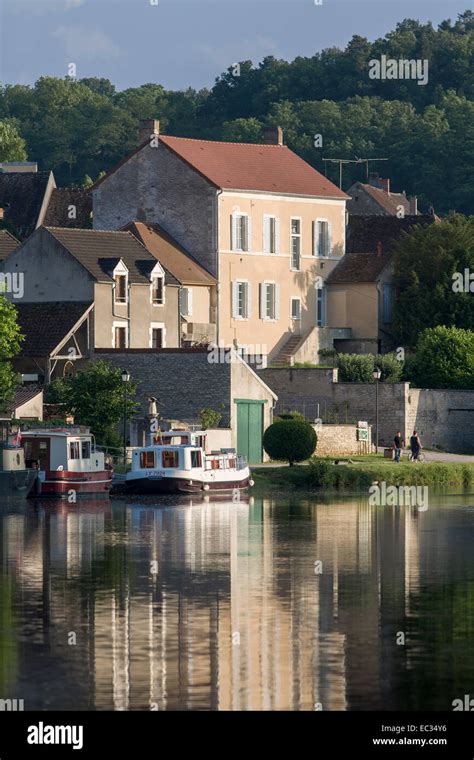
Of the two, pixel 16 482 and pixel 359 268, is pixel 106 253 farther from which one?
pixel 16 482

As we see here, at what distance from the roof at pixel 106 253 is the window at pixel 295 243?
36.6 feet

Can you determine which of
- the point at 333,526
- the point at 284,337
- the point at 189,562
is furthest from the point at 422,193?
the point at 189,562

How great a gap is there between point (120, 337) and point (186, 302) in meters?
6.73

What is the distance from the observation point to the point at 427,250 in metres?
90.9

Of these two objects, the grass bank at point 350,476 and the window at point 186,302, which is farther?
the window at point 186,302

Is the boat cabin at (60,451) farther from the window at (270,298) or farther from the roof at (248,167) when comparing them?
the window at (270,298)

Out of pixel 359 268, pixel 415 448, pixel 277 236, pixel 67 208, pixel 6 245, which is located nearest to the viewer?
pixel 415 448

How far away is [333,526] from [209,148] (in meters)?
42.5

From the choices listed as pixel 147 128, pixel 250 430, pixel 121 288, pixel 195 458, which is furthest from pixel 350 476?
pixel 147 128

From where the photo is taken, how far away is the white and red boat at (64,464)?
63.1 meters

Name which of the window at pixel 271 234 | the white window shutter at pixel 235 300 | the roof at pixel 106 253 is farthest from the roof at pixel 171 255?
the window at pixel 271 234

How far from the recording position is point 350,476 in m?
69.3

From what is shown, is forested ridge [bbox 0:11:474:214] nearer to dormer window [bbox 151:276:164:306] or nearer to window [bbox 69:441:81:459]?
dormer window [bbox 151:276:164:306]

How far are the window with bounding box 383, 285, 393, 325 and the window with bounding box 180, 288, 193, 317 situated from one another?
36.0 feet
